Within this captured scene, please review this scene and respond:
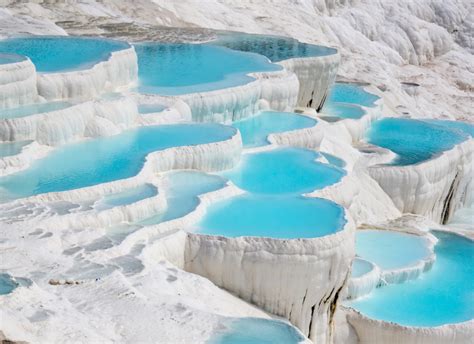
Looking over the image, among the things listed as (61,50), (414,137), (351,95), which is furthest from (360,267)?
(351,95)

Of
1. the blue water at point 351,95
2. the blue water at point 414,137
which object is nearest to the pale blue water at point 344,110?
the blue water at point 351,95

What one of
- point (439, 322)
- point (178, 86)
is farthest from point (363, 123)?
point (439, 322)

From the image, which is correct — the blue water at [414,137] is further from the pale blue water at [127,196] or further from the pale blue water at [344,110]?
the pale blue water at [127,196]

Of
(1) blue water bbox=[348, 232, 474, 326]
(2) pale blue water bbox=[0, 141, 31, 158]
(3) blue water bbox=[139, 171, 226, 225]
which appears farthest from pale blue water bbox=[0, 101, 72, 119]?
(1) blue water bbox=[348, 232, 474, 326]

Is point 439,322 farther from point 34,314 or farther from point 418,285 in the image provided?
point 34,314

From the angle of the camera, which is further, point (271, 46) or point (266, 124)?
point (271, 46)

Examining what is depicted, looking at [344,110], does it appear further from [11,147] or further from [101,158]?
[11,147]
